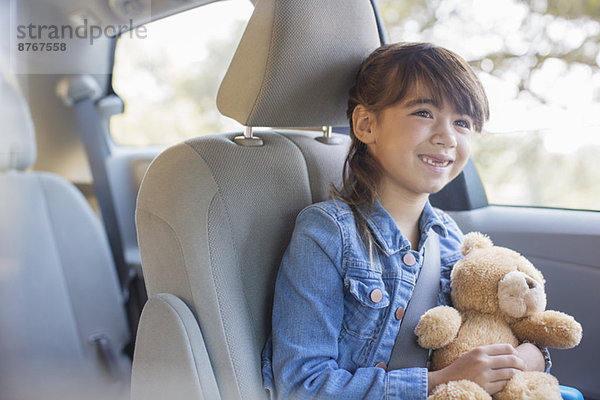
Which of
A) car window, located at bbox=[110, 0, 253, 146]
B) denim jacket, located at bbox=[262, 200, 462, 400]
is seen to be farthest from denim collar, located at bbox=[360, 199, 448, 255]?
car window, located at bbox=[110, 0, 253, 146]

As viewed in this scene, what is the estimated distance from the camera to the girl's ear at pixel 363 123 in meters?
1.11

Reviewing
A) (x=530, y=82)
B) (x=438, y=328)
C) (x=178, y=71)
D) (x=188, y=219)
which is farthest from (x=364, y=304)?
(x=178, y=71)

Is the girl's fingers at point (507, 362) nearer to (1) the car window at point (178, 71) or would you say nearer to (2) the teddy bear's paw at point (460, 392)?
(2) the teddy bear's paw at point (460, 392)

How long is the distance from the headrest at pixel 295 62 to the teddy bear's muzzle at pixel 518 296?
480mm

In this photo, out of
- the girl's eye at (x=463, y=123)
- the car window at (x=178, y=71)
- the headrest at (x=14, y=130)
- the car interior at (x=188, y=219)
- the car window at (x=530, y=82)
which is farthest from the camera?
the car window at (x=178, y=71)

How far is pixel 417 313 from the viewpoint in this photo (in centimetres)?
104

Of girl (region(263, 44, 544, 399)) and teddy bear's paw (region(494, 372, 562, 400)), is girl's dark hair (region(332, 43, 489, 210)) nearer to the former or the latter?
girl (region(263, 44, 544, 399))

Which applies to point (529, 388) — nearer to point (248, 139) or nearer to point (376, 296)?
point (376, 296)

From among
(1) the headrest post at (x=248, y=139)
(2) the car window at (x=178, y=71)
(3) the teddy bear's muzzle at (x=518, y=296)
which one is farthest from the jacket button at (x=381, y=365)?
(2) the car window at (x=178, y=71)

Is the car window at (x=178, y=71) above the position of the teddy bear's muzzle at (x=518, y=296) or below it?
above

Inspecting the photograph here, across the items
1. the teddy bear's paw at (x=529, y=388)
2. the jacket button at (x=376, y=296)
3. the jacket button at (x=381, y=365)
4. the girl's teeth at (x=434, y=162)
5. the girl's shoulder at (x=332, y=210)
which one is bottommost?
the jacket button at (x=381, y=365)

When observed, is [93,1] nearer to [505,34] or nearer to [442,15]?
[442,15]

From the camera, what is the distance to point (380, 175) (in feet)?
3.67

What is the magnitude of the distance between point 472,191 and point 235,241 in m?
0.81
